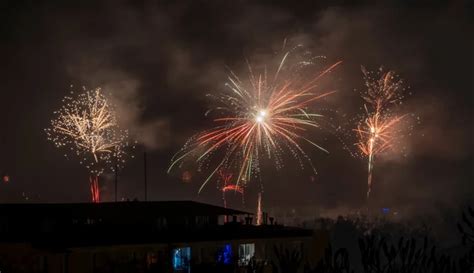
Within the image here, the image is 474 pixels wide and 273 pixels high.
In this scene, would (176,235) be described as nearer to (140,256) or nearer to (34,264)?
(140,256)

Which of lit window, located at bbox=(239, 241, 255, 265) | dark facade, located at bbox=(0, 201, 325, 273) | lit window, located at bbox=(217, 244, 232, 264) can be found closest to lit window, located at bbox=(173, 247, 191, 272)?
dark facade, located at bbox=(0, 201, 325, 273)

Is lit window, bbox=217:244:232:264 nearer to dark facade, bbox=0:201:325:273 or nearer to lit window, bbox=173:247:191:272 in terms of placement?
dark facade, bbox=0:201:325:273

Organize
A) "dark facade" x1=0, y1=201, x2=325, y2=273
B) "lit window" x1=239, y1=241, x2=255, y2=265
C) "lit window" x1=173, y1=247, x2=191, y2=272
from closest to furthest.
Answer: "dark facade" x1=0, y1=201, x2=325, y2=273 < "lit window" x1=173, y1=247, x2=191, y2=272 < "lit window" x1=239, y1=241, x2=255, y2=265

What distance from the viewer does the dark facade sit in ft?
132

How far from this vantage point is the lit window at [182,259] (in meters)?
44.2

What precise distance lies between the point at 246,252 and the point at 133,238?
345 inches

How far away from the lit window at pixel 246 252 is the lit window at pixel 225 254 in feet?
3.67

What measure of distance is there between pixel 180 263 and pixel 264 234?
23.8ft

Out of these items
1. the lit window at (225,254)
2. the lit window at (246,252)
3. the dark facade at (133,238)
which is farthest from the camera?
the lit window at (246,252)

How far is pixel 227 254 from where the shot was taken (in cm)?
4719

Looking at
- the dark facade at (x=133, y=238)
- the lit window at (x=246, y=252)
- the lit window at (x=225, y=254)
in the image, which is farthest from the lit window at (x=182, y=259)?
the lit window at (x=246, y=252)

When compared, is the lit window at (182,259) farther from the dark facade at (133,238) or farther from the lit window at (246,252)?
the lit window at (246,252)

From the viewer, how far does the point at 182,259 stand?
45.0 m

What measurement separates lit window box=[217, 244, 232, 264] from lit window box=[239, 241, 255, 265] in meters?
1.12
